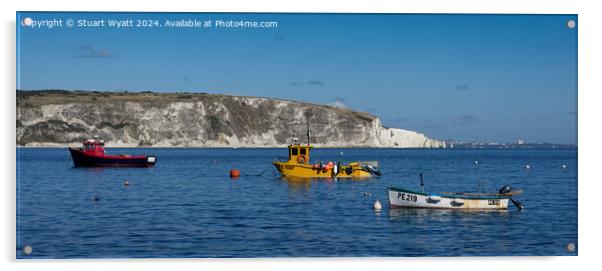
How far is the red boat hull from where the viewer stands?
284ft

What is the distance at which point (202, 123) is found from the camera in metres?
148

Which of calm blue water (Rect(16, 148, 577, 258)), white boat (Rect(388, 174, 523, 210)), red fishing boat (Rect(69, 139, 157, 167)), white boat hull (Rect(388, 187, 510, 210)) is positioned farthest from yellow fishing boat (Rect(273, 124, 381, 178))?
white boat (Rect(388, 174, 523, 210))

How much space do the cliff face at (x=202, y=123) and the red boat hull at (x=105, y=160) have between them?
16.9 ft

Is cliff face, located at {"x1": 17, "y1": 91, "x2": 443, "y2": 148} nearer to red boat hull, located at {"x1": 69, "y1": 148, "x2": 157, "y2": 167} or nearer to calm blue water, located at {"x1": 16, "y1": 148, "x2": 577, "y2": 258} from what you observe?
red boat hull, located at {"x1": 69, "y1": 148, "x2": 157, "y2": 167}

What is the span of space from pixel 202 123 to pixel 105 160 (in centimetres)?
5901

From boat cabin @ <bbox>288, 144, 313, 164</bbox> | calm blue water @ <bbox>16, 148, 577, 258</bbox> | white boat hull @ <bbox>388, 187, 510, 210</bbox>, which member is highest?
boat cabin @ <bbox>288, 144, 313, 164</bbox>

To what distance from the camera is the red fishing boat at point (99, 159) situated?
3413 inches

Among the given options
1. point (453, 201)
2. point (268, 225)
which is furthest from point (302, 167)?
point (268, 225)

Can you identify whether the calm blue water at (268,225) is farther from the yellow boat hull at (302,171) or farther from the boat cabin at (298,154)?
the boat cabin at (298,154)

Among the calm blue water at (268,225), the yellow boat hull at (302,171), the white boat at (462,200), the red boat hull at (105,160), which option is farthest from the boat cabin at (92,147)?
the white boat at (462,200)

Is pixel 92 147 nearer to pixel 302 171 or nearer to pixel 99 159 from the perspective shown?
pixel 99 159

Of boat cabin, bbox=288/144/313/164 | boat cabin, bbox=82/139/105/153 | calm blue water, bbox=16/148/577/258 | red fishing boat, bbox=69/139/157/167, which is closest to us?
calm blue water, bbox=16/148/577/258

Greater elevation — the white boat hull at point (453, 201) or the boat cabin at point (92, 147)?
the boat cabin at point (92, 147)
